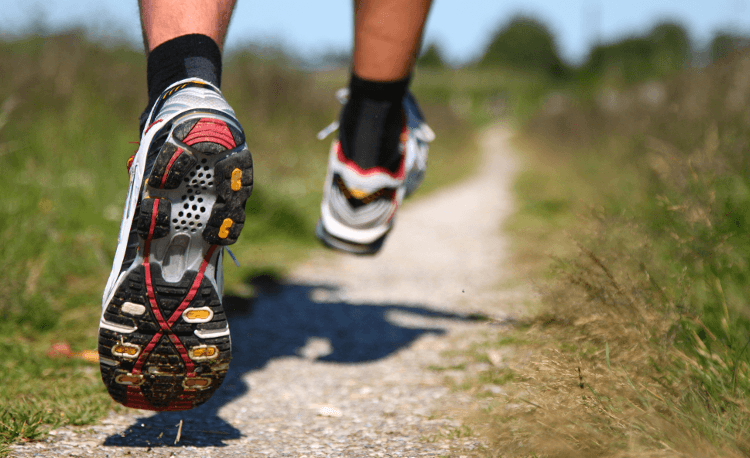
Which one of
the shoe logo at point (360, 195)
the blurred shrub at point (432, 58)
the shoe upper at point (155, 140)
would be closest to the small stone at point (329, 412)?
the shoe upper at point (155, 140)

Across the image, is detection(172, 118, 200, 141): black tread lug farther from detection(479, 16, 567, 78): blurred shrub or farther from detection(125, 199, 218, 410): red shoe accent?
detection(479, 16, 567, 78): blurred shrub

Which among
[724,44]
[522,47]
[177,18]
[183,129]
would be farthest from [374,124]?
[522,47]

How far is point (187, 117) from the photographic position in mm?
963

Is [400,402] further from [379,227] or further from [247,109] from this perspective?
[247,109]

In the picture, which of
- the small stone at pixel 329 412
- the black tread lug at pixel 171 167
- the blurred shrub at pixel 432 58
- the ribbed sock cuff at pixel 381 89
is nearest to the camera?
the black tread lug at pixel 171 167

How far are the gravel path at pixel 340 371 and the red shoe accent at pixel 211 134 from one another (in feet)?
1.81

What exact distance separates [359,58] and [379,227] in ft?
1.59

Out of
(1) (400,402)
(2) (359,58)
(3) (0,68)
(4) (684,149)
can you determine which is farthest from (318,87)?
(1) (400,402)

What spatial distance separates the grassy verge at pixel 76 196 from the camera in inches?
56.0

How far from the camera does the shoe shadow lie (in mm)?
1148

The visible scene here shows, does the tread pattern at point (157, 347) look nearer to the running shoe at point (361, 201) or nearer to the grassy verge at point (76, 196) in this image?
the grassy verge at point (76, 196)

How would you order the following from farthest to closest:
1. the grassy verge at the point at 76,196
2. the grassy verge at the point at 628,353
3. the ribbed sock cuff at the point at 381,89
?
the ribbed sock cuff at the point at 381,89, the grassy verge at the point at 76,196, the grassy verge at the point at 628,353

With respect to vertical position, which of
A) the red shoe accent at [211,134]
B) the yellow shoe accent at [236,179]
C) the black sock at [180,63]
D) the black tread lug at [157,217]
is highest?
the black sock at [180,63]

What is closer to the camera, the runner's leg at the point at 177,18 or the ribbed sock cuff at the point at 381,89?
the runner's leg at the point at 177,18
